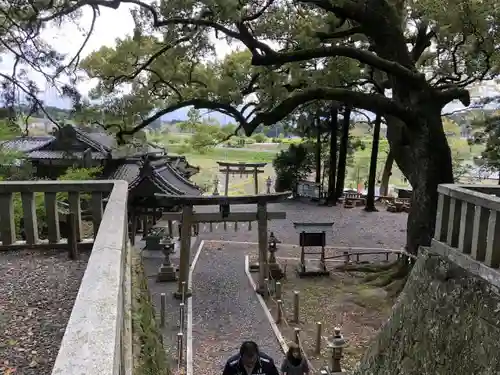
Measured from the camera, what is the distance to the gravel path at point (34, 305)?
282 centimetres

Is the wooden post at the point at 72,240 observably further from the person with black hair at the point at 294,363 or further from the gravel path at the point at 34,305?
the person with black hair at the point at 294,363

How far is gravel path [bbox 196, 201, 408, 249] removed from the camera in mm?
18000

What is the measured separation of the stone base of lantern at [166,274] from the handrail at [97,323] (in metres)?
10.3

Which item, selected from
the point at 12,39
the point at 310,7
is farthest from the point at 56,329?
the point at 310,7

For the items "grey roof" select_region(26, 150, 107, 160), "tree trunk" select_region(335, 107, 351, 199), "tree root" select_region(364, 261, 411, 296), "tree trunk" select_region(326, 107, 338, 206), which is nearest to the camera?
"tree root" select_region(364, 261, 411, 296)

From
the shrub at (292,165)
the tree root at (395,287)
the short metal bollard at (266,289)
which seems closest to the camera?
the tree root at (395,287)

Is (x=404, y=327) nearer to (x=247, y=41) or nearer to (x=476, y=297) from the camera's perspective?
(x=476, y=297)

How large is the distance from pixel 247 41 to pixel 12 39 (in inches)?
179

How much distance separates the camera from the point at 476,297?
4312 mm

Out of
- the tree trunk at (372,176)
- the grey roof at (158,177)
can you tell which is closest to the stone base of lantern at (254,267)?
the grey roof at (158,177)

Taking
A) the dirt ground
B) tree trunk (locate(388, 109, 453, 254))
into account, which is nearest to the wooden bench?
the dirt ground

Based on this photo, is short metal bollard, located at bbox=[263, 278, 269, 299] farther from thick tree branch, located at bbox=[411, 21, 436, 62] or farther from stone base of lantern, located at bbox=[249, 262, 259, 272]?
thick tree branch, located at bbox=[411, 21, 436, 62]

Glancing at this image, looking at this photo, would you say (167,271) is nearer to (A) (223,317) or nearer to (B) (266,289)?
(B) (266,289)

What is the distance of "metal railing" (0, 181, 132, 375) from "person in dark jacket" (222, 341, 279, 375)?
1.27 metres
